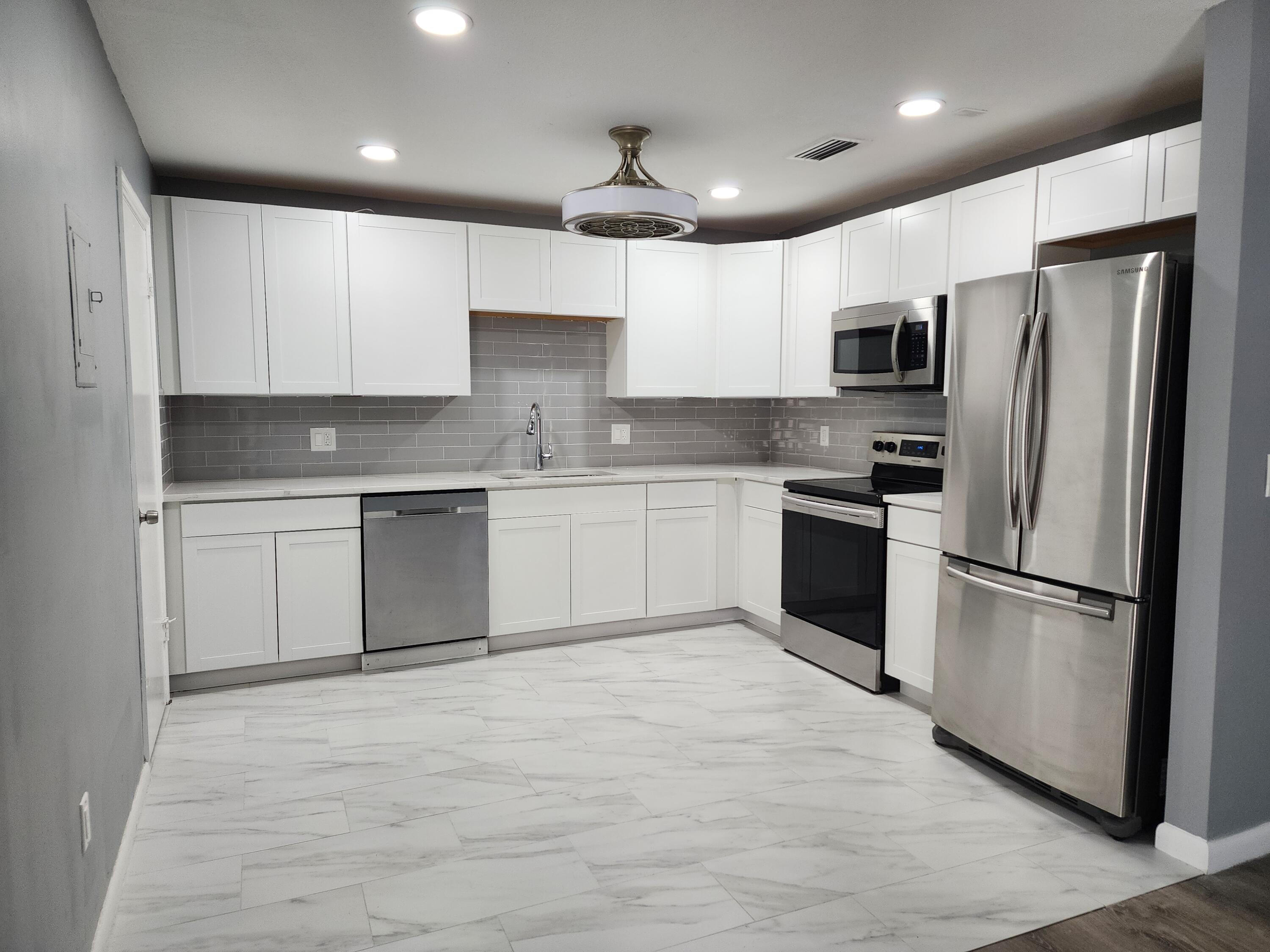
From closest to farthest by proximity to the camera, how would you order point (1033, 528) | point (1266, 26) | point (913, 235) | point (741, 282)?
point (1266, 26), point (1033, 528), point (913, 235), point (741, 282)

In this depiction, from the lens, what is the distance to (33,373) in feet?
5.09

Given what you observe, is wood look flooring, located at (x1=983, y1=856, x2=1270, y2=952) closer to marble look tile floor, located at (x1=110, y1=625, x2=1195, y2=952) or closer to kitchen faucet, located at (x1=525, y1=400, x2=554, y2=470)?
marble look tile floor, located at (x1=110, y1=625, x2=1195, y2=952)

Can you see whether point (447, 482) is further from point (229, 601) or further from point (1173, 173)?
point (1173, 173)

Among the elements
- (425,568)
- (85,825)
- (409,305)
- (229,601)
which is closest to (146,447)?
(229,601)

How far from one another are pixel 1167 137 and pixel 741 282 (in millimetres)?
2395

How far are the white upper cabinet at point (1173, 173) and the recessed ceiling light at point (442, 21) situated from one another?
2296 mm

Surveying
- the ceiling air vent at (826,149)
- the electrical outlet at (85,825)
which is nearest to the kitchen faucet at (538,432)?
the ceiling air vent at (826,149)

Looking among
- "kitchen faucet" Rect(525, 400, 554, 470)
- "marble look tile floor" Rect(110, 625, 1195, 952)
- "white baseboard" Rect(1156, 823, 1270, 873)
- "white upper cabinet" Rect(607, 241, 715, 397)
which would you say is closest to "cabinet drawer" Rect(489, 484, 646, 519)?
"kitchen faucet" Rect(525, 400, 554, 470)

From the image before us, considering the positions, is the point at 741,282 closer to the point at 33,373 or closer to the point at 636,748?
the point at 636,748

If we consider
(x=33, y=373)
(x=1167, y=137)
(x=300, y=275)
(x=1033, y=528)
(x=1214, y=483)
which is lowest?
(x=1033, y=528)

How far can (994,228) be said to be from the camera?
3.36 metres

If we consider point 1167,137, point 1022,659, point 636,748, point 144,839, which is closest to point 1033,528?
point 1022,659

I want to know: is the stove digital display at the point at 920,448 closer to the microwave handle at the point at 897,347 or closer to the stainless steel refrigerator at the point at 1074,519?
the microwave handle at the point at 897,347

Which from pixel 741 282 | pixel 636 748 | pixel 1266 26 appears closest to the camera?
pixel 1266 26
